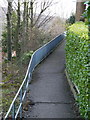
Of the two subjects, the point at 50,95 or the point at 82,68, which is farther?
the point at 50,95

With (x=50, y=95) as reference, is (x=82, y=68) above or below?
above

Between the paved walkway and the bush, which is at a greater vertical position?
the bush

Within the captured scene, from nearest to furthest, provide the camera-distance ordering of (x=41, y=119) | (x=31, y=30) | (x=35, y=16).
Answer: (x=41, y=119) → (x=31, y=30) → (x=35, y=16)

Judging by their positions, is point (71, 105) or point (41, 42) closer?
point (71, 105)

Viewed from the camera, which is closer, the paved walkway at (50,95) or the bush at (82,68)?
the bush at (82,68)

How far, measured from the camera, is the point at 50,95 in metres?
8.34

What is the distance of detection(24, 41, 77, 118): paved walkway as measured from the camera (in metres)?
6.67

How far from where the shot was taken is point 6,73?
13352mm

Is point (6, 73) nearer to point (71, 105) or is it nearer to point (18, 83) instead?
point (18, 83)

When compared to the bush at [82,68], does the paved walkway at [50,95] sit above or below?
below

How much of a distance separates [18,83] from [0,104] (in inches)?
135

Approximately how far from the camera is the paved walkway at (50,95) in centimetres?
667

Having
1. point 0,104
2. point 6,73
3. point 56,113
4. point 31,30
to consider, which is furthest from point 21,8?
point 56,113

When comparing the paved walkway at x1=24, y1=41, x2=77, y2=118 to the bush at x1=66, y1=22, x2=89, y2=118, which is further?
the paved walkway at x1=24, y1=41, x2=77, y2=118
